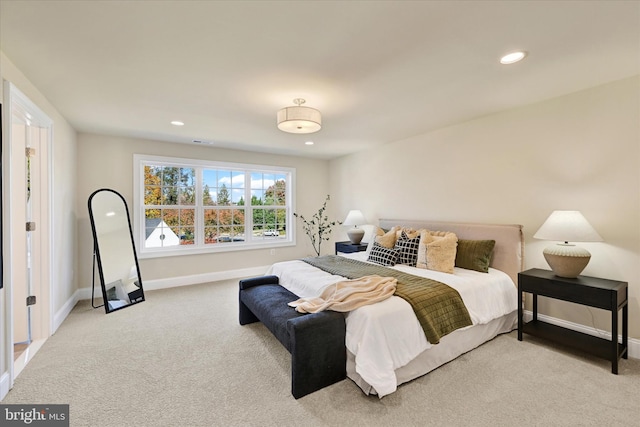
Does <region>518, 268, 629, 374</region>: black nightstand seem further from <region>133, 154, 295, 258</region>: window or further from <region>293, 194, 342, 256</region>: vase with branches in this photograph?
<region>133, 154, 295, 258</region>: window

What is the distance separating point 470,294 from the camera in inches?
99.2

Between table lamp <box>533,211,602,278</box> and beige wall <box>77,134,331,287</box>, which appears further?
beige wall <box>77,134,331,287</box>

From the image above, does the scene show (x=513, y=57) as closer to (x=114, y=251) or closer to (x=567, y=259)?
(x=567, y=259)

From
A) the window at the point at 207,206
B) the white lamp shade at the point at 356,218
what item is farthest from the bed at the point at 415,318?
the window at the point at 207,206

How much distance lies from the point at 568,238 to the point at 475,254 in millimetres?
836

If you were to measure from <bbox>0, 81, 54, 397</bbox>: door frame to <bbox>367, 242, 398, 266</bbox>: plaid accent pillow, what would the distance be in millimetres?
3341

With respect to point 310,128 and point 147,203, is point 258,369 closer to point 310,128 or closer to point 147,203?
point 310,128

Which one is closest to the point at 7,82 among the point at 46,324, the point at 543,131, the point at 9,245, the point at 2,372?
the point at 9,245

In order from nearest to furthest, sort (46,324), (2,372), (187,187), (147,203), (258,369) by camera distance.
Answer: (2,372), (258,369), (46,324), (147,203), (187,187)

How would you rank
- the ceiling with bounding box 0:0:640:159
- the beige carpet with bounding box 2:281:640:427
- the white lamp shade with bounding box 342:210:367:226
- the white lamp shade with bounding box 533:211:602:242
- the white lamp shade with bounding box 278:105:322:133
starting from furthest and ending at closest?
the white lamp shade with bounding box 342:210:367:226 < the white lamp shade with bounding box 278:105:322:133 < the white lamp shade with bounding box 533:211:602:242 < the beige carpet with bounding box 2:281:640:427 < the ceiling with bounding box 0:0:640:159

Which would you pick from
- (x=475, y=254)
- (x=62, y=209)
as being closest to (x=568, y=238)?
(x=475, y=254)

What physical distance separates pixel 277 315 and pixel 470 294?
1744 mm

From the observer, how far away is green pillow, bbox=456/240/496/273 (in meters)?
3.02

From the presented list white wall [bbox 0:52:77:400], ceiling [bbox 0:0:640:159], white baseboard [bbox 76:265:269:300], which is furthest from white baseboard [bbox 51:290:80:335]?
ceiling [bbox 0:0:640:159]
